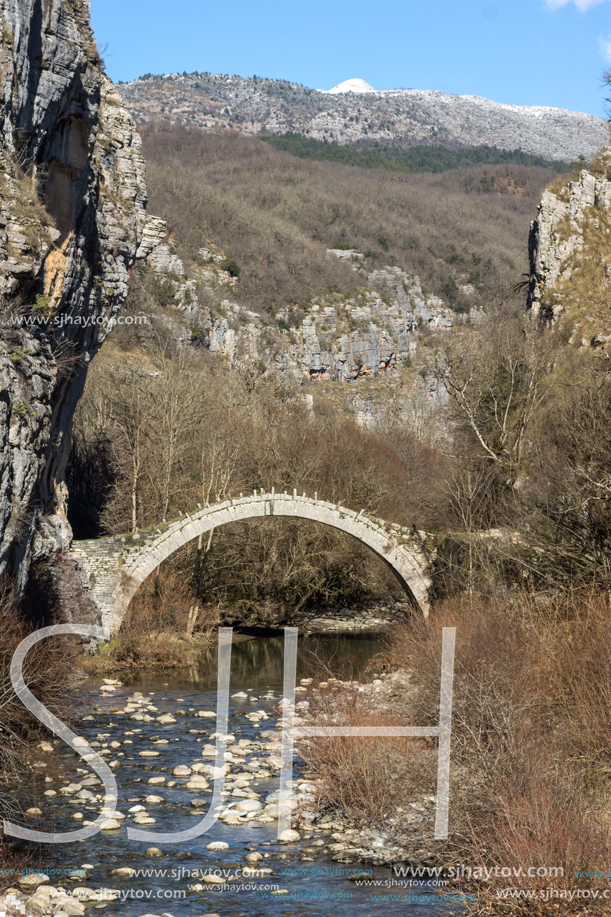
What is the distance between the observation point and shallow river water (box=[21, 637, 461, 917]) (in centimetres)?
980

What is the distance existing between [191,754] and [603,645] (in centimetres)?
675

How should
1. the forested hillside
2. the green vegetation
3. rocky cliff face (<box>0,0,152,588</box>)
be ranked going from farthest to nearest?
the green vegetation → the forested hillside → rocky cliff face (<box>0,0,152,588</box>)

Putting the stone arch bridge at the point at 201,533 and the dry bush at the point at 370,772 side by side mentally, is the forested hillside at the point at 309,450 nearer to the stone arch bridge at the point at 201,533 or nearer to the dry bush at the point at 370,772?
the stone arch bridge at the point at 201,533

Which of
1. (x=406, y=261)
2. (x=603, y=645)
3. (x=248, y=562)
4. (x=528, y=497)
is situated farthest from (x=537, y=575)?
(x=406, y=261)

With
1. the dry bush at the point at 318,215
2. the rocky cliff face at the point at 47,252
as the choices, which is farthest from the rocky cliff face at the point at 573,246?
the dry bush at the point at 318,215

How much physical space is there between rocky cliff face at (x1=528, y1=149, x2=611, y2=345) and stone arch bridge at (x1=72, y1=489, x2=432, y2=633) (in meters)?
9.74

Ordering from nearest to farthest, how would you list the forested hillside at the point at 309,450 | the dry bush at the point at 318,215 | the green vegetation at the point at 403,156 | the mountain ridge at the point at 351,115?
the forested hillside at the point at 309,450
the dry bush at the point at 318,215
the green vegetation at the point at 403,156
the mountain ridge at the point at 351,115

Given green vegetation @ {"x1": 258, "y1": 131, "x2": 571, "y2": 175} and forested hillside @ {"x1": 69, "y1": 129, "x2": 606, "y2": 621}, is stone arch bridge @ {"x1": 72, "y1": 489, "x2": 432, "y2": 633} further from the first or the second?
green vegetation @ {"x1": 258, "y1": 131, "x2": 571, "y2": 175}

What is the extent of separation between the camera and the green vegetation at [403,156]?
122 m

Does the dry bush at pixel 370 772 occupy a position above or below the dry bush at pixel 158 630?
below

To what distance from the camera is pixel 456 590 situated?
72.5 feet

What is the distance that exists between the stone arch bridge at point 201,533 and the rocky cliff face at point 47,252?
4.11ft

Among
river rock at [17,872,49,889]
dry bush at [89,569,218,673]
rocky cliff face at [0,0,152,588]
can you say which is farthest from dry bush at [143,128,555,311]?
river rock at [17,872,49,889]

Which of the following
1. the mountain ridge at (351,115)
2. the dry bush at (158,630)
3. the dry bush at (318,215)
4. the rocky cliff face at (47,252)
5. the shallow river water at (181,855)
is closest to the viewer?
the shallow river water at (181,855)
